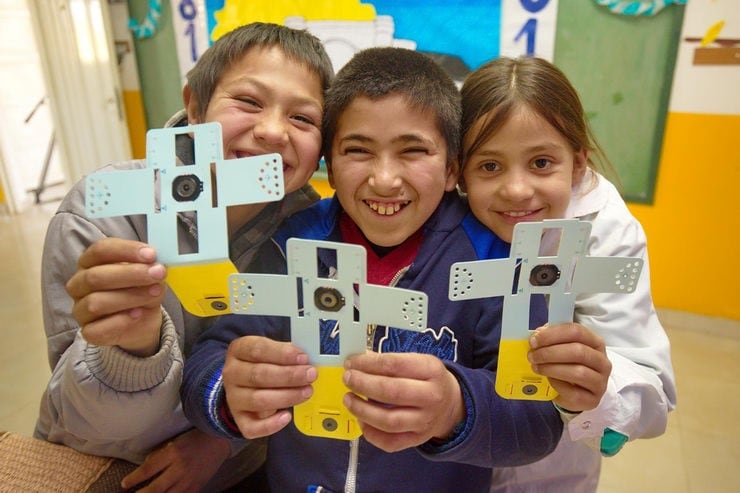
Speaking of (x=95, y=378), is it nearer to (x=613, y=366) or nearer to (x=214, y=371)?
(x=214, y=371)

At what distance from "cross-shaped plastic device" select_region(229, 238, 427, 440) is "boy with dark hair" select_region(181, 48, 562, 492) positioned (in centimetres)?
2

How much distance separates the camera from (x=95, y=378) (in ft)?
2.23

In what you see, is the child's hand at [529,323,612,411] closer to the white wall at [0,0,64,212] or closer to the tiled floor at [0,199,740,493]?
the tiled floor at [0,199,740,493]

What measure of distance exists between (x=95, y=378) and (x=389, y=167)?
1.62ft

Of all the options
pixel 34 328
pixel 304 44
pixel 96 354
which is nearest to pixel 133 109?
pixel 34 328

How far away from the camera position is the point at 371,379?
60 centimetres

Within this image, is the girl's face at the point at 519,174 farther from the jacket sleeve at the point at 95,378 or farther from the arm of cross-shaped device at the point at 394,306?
the jacket sleeve at the point at 95,378

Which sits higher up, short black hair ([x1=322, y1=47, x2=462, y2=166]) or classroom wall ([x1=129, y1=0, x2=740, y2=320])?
short black hair ([x1=322, y1=47, x2=462, y2=166])

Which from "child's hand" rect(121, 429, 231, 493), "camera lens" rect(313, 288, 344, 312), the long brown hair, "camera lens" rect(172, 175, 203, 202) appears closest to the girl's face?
the long brown hair

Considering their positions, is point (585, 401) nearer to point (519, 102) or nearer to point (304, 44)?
point (519, 102)

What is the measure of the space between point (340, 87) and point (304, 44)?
140 millimetres

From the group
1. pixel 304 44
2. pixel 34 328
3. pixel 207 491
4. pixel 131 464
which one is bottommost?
pixel 34 328

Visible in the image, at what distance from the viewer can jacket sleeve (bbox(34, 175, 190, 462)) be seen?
0.68 m

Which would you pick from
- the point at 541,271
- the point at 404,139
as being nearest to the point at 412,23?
the point at 404,139
